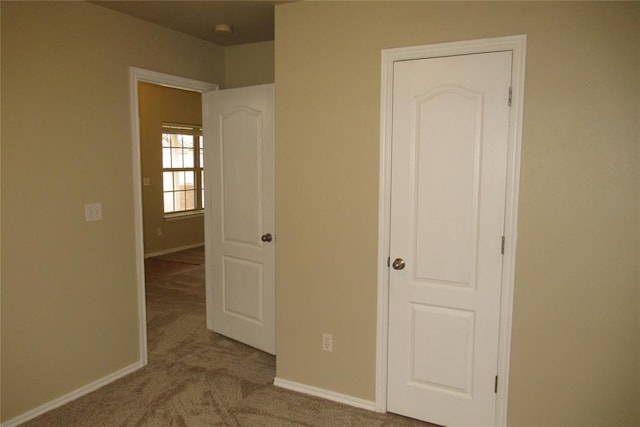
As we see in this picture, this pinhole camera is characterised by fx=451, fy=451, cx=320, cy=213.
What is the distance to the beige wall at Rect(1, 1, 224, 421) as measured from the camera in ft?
8.20

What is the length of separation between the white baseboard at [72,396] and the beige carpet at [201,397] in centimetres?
4

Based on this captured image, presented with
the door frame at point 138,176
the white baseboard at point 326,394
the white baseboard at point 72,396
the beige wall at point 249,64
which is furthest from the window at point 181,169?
the white baseboard at point 326,394

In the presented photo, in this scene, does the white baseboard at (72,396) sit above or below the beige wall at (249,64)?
below

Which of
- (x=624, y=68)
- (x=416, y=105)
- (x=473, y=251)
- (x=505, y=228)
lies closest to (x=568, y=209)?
(x=505, y=228)

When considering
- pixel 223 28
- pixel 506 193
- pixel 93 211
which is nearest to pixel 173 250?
pixel 93 211

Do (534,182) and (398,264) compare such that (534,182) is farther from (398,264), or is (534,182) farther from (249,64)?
(249,64)

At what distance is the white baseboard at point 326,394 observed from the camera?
2.77m

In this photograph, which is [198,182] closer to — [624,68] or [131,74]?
[131,74]

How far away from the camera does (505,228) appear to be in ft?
7.67

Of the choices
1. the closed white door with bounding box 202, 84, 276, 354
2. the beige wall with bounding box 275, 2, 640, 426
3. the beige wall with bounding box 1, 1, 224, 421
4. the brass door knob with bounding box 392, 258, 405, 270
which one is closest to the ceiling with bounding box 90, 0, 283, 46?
the beige wall with bounding box 1, 1, 224, 421

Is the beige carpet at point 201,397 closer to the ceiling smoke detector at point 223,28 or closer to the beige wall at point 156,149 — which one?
the ceiling smoke detector at point 223,28

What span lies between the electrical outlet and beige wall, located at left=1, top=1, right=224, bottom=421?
1.43 m

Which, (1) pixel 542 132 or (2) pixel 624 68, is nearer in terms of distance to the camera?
(2) pixel 624 68

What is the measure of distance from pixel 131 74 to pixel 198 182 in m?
4.76
